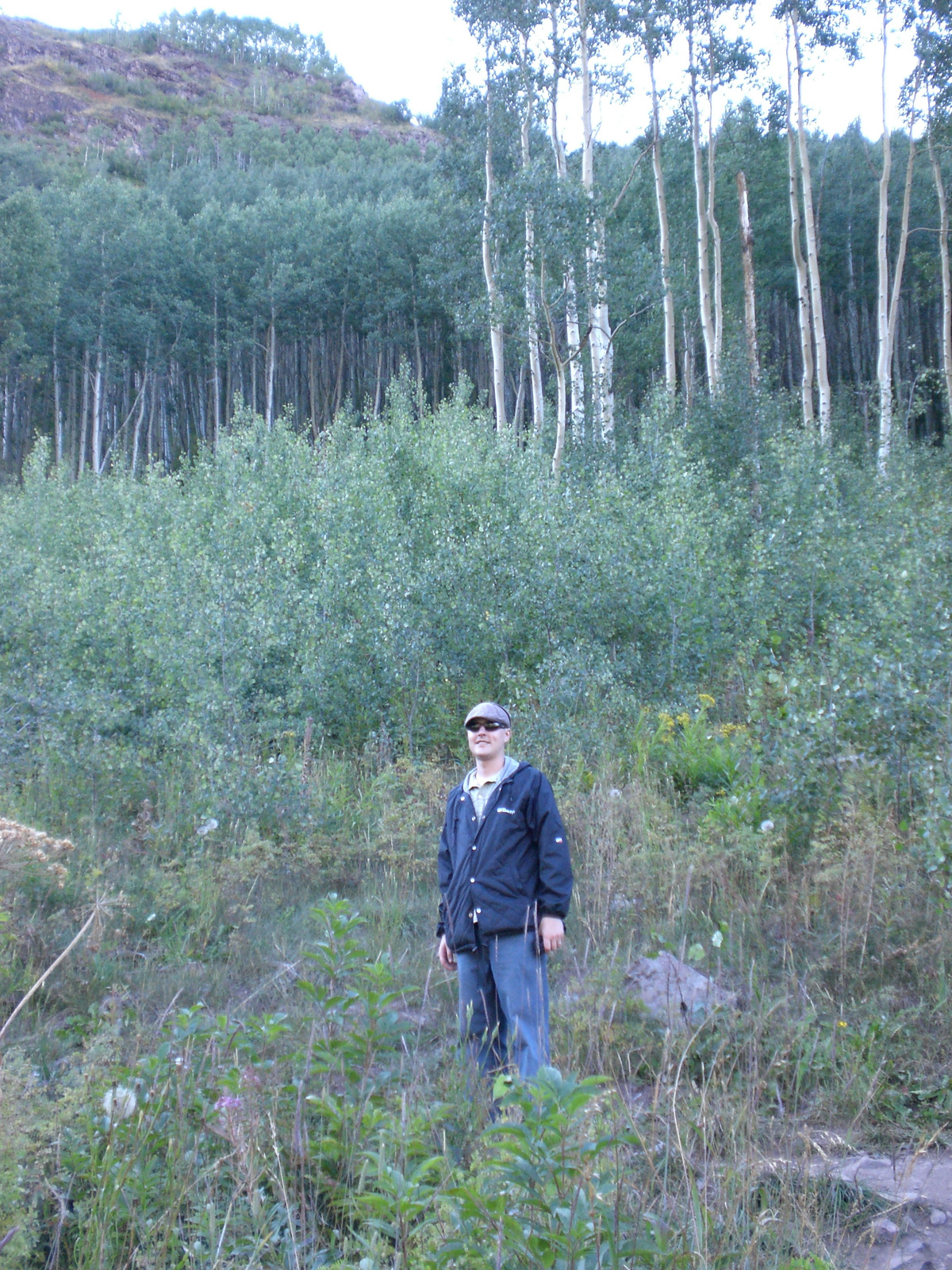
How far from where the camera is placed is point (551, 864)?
399 centimetres

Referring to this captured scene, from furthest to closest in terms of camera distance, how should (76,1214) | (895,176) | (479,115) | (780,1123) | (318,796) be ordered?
(895,176), (479,115), (318,796), (780,1123), (76,1214)

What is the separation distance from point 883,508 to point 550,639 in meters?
7.48

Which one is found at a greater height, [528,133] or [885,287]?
[528,133]

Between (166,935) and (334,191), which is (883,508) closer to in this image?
(166,935)

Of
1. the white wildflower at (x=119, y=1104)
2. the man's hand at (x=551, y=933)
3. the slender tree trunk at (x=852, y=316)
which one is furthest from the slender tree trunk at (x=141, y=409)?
the white wildflower at (x=119, y=1104)

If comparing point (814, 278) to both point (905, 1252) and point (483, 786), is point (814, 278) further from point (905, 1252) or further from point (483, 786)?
point (905, 1252)

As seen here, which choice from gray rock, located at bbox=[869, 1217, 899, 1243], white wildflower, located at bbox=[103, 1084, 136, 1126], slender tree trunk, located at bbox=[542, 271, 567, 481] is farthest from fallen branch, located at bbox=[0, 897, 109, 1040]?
slender tree trunk, located at bbox=[542, 271, 567, 481]

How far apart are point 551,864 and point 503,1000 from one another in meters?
0.63

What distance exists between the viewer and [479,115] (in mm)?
24328

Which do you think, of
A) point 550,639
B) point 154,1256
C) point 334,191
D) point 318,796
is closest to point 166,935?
point 318,796

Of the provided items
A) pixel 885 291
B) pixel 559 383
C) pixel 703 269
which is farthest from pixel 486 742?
pixel 885 291

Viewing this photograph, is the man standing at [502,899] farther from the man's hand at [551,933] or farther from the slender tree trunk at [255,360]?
the slender tree trunk at [255,360]

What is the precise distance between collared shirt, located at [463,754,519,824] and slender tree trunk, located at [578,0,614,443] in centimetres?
1524

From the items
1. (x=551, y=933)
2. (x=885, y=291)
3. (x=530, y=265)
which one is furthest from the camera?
(x=885, y=291)
